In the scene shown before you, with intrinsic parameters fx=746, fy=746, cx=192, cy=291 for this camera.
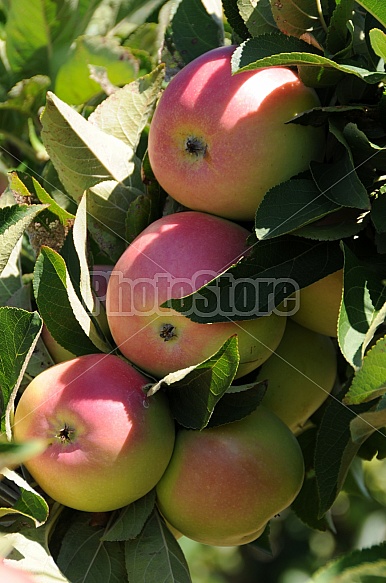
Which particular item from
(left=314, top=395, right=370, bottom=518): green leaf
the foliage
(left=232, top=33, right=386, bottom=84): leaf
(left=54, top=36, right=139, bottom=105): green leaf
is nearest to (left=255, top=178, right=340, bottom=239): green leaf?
the foliage

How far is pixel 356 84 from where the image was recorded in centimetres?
85

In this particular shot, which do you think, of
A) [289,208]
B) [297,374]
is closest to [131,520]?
[297,374]

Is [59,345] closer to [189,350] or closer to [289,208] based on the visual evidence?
[189,350]

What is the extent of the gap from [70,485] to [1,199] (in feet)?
1.26

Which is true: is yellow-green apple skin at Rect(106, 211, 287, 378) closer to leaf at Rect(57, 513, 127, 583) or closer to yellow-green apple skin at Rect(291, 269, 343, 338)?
yellow-green apple skin at Rect(291, 269, 343, 338)

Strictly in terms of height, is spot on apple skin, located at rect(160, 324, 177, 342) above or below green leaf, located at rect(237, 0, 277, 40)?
below

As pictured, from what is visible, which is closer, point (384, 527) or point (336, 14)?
point (336, 14)

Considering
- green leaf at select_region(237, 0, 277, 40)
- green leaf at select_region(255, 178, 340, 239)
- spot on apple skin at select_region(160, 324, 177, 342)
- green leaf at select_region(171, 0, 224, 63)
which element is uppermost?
green leaf at select_region(237, 0, 277, 40)

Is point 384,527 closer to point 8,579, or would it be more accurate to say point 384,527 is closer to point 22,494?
point 22,494

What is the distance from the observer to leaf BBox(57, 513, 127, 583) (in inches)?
33.4

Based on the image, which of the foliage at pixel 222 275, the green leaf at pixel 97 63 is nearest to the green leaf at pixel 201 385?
the foliage at pixel 222 275

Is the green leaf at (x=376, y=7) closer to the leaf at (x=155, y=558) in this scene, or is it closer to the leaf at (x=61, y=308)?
the leaf at (x=61, y=308)

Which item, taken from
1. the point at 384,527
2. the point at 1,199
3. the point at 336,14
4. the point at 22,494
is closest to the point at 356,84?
the point at 336,14

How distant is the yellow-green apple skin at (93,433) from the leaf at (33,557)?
0.16 feet
